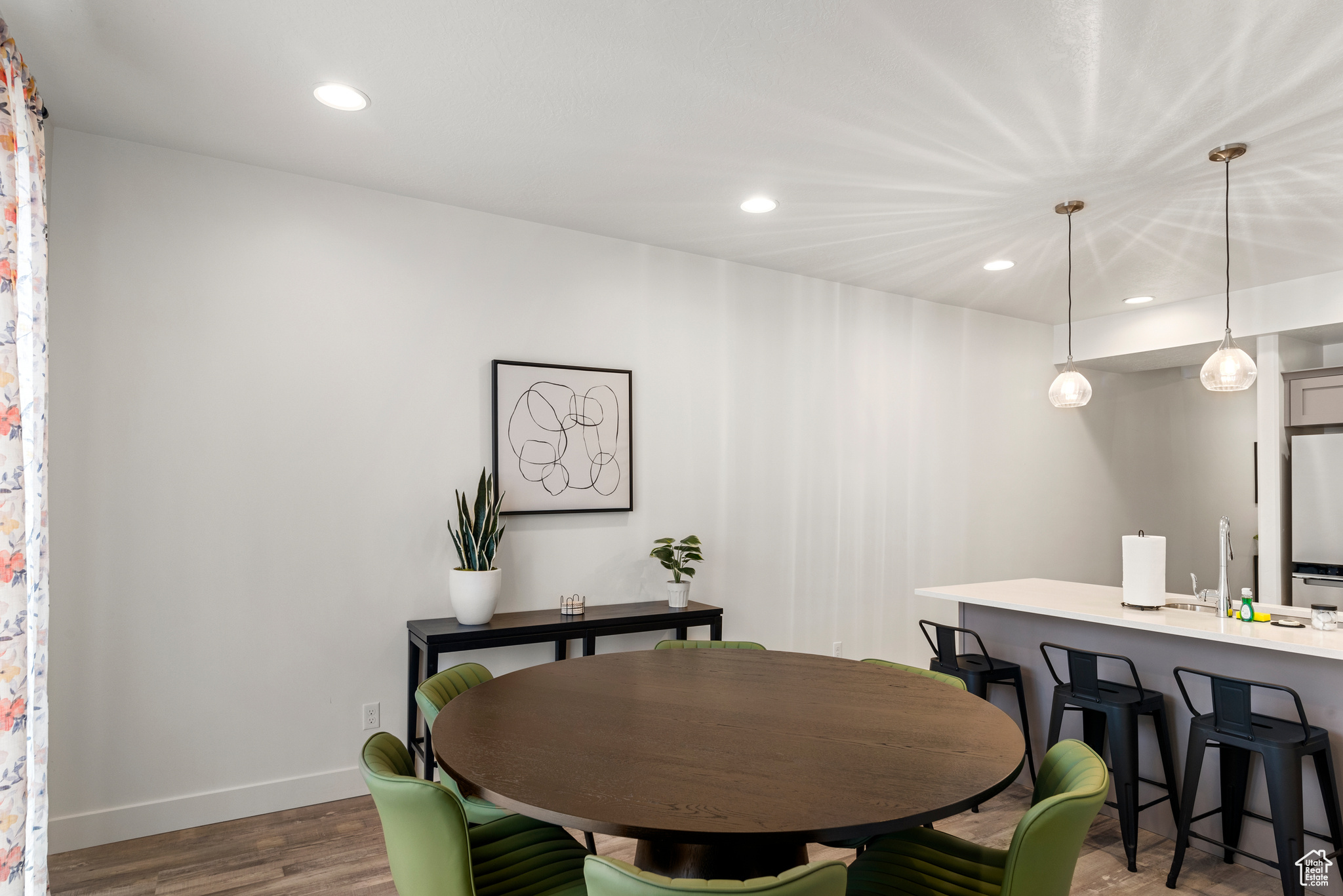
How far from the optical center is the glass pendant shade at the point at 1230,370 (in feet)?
9.96

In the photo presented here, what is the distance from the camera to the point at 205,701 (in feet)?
9.59

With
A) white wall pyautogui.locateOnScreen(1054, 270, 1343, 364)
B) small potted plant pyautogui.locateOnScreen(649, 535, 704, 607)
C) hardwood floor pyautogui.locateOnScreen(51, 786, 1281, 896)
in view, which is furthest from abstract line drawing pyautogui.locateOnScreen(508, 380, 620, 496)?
white wall pyautogui.locateOnScreen(1054, 270, 1343, 364)

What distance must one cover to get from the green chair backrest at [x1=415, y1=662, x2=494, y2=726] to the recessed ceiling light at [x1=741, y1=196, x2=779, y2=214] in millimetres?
2283


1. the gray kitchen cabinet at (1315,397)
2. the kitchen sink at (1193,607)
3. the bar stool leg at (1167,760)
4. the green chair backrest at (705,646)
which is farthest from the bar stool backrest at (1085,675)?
the gray kitchen cabinet at (1315,397)

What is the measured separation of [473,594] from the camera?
10.5ft

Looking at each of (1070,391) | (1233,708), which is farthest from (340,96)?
(1233,708)

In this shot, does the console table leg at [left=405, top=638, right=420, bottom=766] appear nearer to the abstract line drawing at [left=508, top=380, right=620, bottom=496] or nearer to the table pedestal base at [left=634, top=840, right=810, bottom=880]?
the abstract line drawing at [left=508, top=380, right=620, bottom=496]

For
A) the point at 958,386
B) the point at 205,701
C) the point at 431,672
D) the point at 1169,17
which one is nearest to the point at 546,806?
the point at 431,672

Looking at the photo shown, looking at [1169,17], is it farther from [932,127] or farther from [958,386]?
[958,386]

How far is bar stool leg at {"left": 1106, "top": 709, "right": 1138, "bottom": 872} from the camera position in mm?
2764

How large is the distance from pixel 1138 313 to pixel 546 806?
559cm

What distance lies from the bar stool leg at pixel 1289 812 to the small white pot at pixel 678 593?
231 centimetres

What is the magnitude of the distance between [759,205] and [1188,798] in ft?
9.33

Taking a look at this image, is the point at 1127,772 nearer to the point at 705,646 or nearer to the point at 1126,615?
the point at 1126,615
